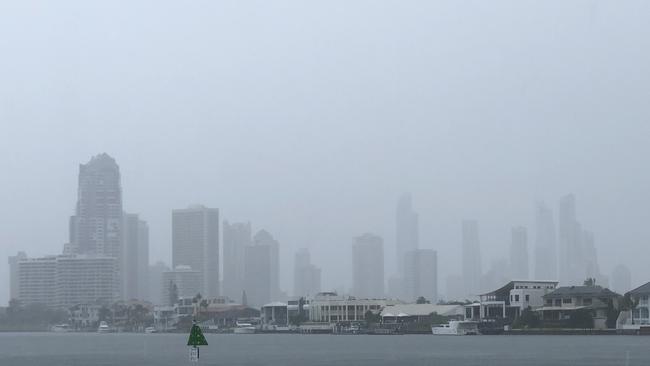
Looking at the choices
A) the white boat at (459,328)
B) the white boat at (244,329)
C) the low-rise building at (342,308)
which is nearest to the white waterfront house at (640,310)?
the white boat at (459,328)

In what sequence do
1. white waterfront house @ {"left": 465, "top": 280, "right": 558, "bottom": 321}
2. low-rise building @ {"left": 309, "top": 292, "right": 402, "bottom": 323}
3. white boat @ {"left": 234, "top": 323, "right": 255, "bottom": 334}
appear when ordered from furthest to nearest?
white boat @ {"left": 234, "top": 323, "right": 255, "bottom": 334} → low-rise building @ {"left": 309, "top": 292, "right": 402, "bottom": 323} → white waterfront house @ {"left": 465, "top": 280, "right": 558, "bottom": 321}

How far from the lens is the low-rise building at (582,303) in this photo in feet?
412

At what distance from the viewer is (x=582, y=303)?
12581 cm

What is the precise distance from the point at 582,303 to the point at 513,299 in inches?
397

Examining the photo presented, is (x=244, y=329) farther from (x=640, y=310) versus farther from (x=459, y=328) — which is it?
(x=640, y=310)

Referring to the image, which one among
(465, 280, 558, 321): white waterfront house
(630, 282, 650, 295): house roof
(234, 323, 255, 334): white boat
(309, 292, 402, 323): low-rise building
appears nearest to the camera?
(630, 282, 650, 295): house roof

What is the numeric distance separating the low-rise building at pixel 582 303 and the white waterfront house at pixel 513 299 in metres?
4.98

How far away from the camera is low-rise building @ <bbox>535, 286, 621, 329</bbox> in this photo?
126 metres

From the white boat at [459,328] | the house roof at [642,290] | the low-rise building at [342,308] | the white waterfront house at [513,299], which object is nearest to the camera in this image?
the house roof at [642,290]

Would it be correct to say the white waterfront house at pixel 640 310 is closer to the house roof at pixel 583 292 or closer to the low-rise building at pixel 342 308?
the house roof at pixel 583 292

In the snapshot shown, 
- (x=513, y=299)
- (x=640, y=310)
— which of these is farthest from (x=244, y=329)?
(x=640, y=310)

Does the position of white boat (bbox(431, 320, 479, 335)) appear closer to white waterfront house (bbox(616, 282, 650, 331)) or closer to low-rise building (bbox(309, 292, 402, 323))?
white waterfront house (bbox(616, 282, 650, 331))

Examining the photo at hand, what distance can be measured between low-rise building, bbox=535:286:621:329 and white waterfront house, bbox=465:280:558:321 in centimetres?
498

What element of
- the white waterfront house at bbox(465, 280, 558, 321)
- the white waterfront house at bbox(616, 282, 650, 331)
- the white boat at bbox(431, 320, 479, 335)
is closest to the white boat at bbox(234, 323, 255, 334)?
the white boat at bbox(431, 320, 479, 335)
